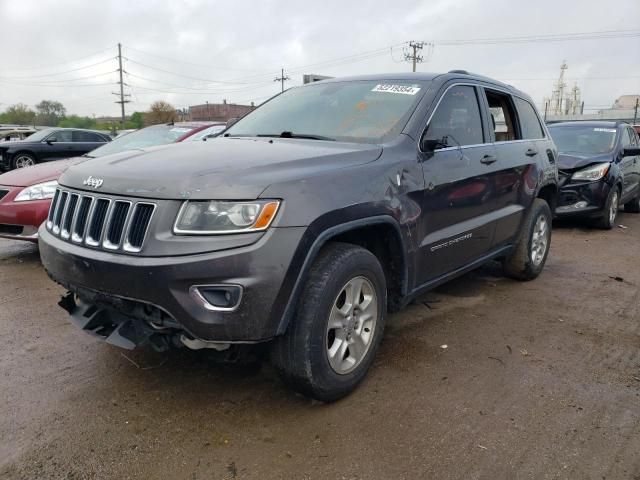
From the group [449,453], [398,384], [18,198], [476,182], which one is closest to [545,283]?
[476,182]

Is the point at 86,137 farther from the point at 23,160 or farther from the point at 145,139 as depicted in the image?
the point at 145,139

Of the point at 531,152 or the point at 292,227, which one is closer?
the point at 292,227

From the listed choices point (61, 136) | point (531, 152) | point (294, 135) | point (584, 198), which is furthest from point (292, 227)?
point (61, 136)

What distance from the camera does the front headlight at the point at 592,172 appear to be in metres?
7.71

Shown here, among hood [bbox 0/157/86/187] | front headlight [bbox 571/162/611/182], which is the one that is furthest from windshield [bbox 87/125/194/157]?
front headlight [bbox 571/162/611/182]

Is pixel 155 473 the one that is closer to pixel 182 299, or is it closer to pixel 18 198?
pixel 182 299

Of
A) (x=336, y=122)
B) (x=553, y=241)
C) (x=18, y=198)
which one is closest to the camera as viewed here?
(x=336, y=122)

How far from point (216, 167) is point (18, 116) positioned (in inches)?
3750

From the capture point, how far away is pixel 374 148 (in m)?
3.01

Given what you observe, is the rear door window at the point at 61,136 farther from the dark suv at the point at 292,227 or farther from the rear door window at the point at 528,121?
the rear door window at the point at 528,121

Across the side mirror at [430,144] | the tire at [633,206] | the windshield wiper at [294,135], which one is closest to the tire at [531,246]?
the side mirror at [430,144]

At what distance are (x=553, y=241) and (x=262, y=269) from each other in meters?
6.07

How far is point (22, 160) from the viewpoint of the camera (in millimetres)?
14500

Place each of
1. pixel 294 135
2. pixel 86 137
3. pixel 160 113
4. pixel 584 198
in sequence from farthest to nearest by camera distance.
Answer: pixel 160 113, pixel 86 137, pixel 584 198, pixel 294 135
